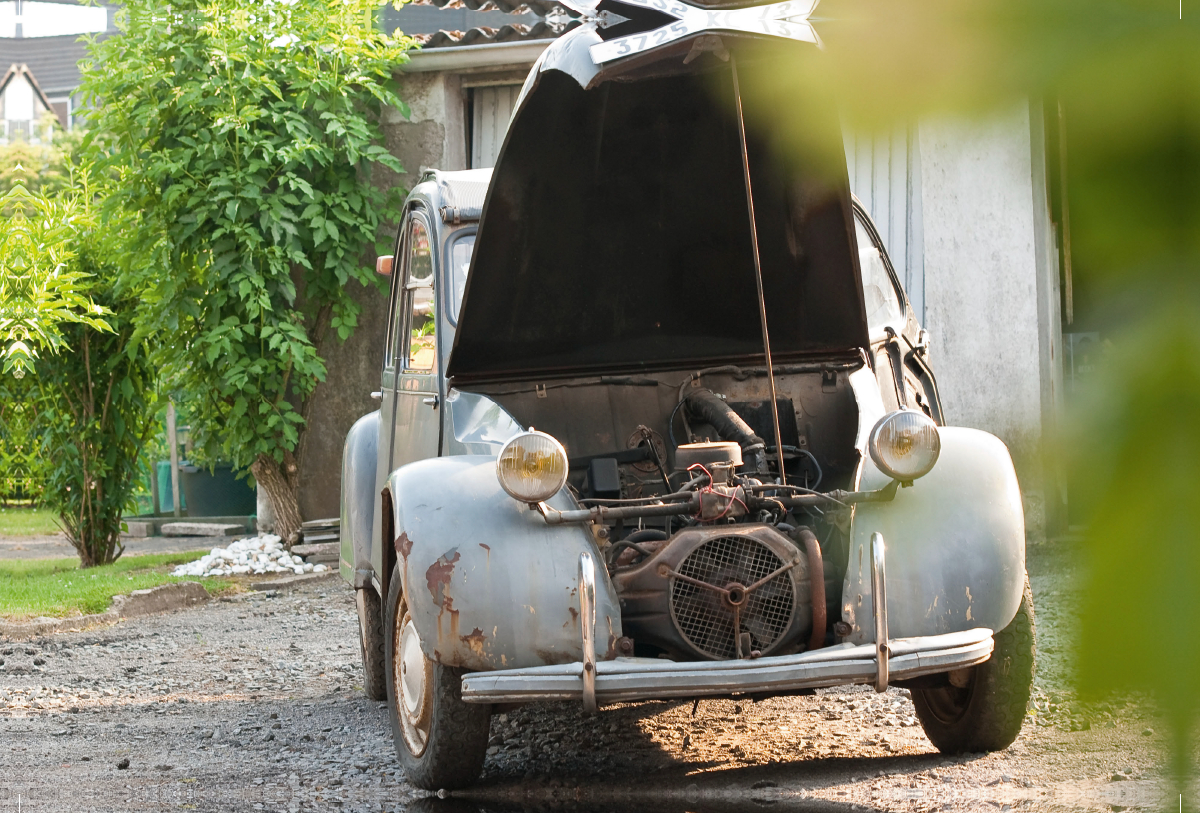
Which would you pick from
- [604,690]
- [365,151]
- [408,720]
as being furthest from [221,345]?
[604,690]

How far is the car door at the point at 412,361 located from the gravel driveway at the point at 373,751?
3.23ft

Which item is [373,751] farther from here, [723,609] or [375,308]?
[375,308]

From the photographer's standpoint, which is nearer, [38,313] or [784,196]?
[784,196]

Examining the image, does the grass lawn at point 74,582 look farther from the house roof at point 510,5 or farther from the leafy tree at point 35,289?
the house roof at point 510,5

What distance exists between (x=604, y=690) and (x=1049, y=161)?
105 inches

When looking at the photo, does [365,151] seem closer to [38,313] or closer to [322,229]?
[322,229]

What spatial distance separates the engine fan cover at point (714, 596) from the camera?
3.20 meters

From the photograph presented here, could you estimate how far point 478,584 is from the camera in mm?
3014

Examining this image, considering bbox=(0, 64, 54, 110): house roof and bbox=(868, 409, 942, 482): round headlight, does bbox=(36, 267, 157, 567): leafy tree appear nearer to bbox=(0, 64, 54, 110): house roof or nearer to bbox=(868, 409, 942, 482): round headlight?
bbox=(868, 409, 942, 482): round headlight

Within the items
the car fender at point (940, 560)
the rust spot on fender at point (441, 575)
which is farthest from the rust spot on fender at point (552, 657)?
the car fender at point (940, 560)

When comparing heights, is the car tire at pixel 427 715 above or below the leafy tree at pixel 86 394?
below

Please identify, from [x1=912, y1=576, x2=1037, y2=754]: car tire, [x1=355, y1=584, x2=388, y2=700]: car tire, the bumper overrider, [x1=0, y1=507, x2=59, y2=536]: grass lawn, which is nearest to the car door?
[x1=355, y1=584, x2=388, y2=700]: car tire

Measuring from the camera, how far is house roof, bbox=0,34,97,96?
109ft

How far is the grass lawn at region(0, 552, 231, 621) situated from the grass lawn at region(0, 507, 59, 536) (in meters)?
2.62
